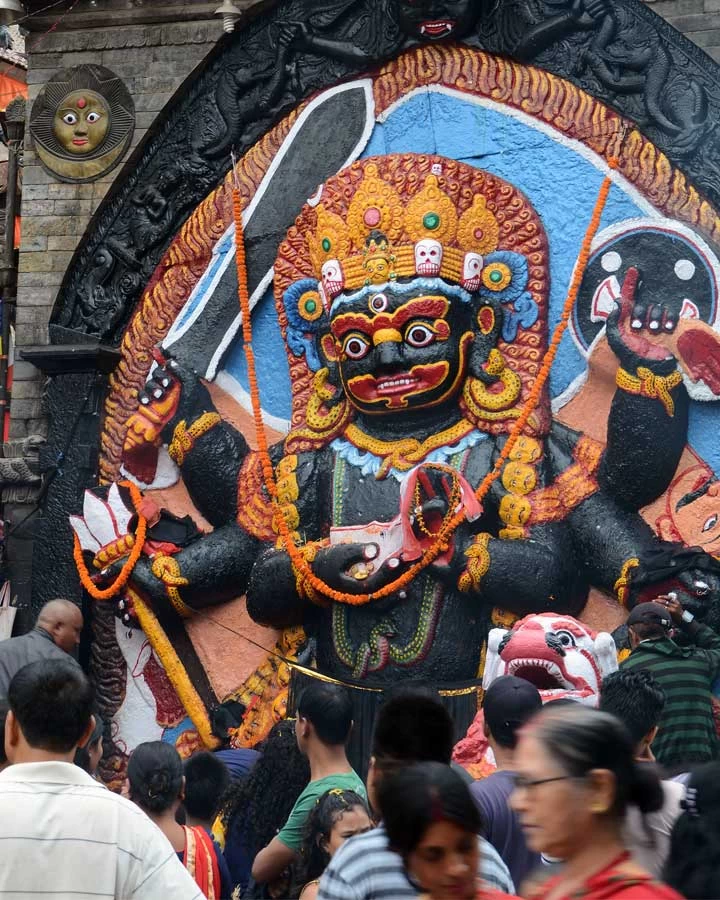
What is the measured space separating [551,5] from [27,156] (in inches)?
139

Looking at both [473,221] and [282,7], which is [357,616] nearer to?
[473,221]

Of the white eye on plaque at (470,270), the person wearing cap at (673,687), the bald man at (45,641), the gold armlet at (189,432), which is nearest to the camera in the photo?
the person wearing cap at (673,687)

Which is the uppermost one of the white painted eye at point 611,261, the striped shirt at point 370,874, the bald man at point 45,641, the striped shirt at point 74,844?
the white painted eye at point 611,261

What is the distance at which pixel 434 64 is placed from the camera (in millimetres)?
8852

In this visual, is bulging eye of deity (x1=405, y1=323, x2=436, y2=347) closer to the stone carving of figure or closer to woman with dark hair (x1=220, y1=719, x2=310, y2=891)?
the stone carving of figure

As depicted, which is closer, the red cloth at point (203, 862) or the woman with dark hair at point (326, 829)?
the woman with dark hair at point (326, 829)

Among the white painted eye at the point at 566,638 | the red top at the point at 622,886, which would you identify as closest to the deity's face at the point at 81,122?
the white painted eye at the point at 566,638

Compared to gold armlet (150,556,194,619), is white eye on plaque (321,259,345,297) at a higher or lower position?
higher

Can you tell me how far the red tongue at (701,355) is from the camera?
7914 millimetres

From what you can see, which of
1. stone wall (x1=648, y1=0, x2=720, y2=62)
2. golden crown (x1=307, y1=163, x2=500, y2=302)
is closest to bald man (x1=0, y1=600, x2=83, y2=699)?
golden crown (x1=307, y1=163, x2=500, y2=302)

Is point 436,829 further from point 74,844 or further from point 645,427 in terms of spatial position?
point 645,427

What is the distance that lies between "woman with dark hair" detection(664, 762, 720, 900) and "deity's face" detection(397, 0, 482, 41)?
246 inches

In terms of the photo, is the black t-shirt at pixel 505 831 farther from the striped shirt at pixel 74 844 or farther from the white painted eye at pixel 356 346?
the white painted eye at pixel 356 346

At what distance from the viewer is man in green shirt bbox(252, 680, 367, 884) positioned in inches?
187
